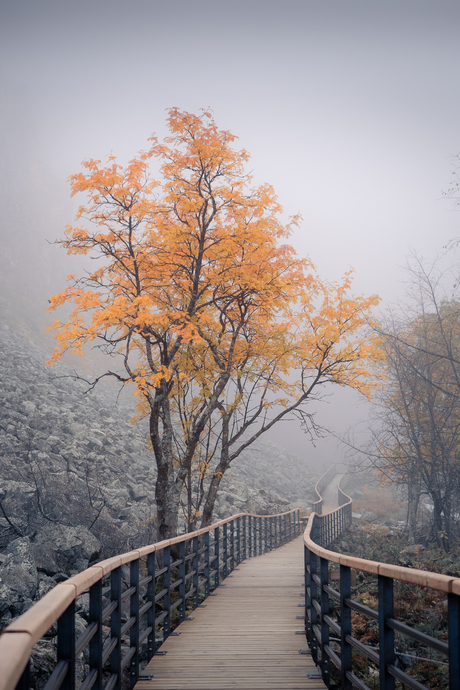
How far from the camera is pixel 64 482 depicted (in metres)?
15.9

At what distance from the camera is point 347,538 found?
18.0 metres

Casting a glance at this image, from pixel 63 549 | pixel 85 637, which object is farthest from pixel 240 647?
pixel 63 549

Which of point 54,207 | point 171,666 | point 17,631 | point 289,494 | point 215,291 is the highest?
point 54,207

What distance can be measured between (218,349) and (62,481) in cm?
846

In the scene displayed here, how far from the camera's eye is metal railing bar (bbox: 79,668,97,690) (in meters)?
2.45

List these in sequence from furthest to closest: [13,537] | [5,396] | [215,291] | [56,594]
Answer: [5,396], [13,537], [215,291], [56,594]

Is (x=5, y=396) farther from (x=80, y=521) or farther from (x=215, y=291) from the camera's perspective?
(x=215, y=291)

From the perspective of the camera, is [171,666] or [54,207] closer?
[171,666]

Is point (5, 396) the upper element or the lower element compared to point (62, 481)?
upper

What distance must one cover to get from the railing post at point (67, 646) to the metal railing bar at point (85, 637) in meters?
0.10

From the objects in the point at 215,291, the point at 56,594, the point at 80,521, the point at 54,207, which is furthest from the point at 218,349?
the point at 54,207

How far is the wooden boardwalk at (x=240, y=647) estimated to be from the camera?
12.9ft

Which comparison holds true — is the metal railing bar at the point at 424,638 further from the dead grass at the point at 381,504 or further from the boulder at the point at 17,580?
the dead grass at the point at 381,504

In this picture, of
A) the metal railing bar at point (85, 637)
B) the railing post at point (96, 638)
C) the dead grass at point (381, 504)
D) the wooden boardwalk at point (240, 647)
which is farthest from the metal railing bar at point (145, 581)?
the dead grass at point (381, 504)
